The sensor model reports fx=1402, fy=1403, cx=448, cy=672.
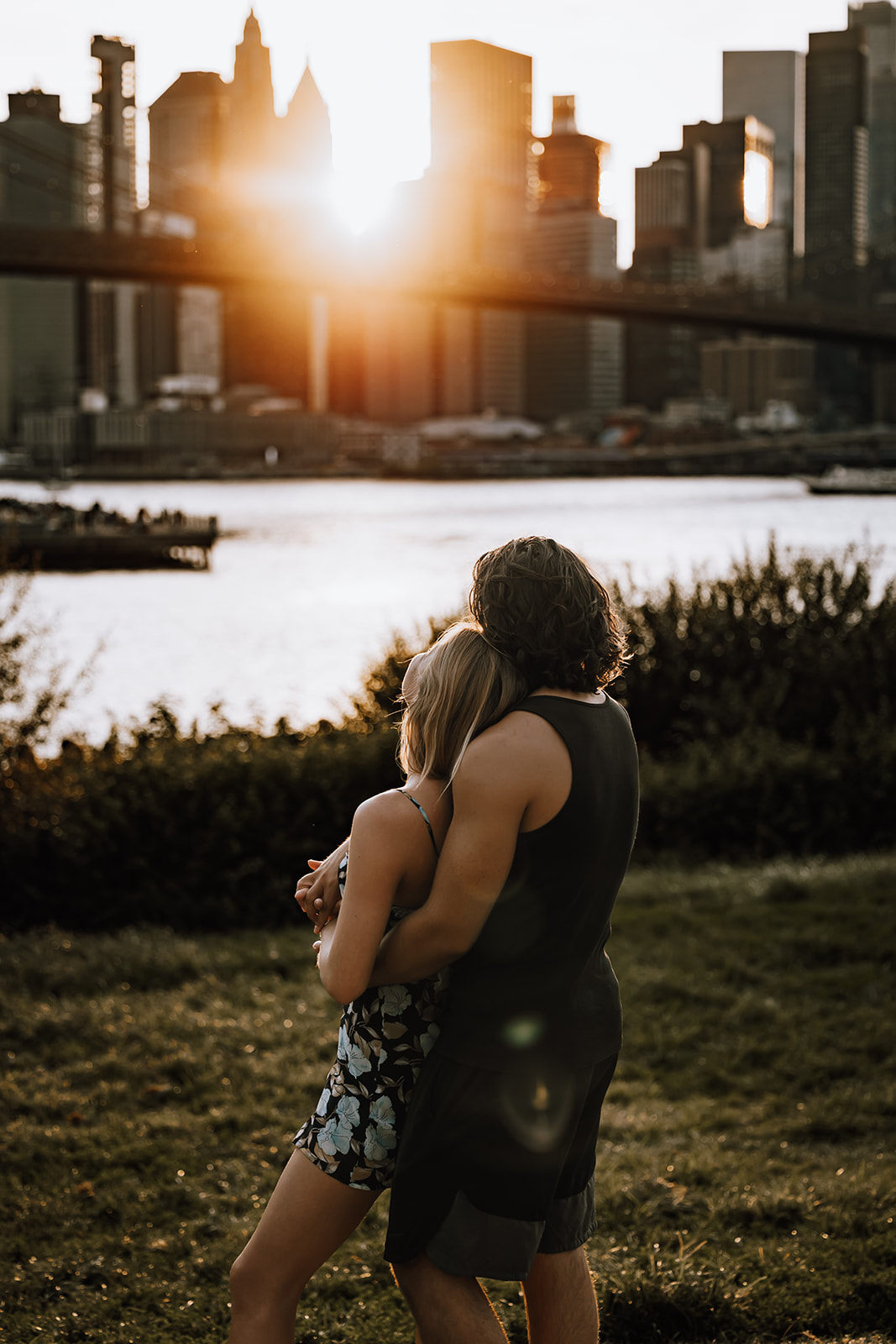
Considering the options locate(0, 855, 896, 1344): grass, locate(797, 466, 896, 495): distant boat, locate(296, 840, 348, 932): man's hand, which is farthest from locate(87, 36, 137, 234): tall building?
locate(296, 840, 348, 932): man's hand

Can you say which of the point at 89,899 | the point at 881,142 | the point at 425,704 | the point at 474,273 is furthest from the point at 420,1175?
the point at 881,142

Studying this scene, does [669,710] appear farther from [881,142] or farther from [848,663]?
[881,142]

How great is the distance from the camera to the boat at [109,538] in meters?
45.6

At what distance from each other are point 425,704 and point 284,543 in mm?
57308

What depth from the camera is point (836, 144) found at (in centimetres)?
13875

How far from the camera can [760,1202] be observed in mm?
3586

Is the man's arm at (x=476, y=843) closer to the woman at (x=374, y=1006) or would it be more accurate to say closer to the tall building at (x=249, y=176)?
the woman at (x=374, y=1006)

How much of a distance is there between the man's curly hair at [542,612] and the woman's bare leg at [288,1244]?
0.82 metres

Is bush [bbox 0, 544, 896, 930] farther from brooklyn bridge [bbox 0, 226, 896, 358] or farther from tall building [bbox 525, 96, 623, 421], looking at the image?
tall building [bbox 525, 96, 623, 421]

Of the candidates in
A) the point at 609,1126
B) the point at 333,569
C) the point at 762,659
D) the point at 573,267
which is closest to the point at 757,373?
the point at 573,267

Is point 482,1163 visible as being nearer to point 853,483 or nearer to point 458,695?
point 458,695

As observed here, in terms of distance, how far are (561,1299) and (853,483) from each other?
264 feet

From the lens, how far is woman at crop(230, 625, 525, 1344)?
2025mm

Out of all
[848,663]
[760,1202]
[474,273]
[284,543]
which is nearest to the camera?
[760,1202]
